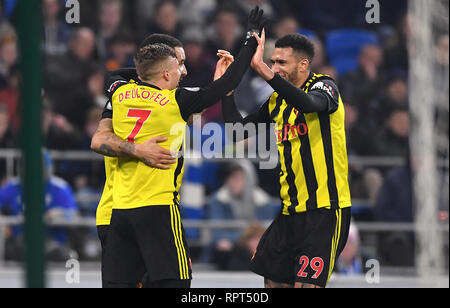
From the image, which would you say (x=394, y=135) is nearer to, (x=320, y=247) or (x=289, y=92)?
(x=320, y=247)

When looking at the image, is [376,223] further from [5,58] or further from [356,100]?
[5,58]

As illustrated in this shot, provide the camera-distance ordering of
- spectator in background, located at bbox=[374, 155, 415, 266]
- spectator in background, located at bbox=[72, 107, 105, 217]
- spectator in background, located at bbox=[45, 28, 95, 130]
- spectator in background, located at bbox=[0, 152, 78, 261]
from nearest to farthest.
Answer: spectator in background, located at bbox=[0, 152, 78, 261], spectator in background, located at bbox=[374, 155, 415, 266], spectator in background, located at bbox=[72, 107, 105, 217], spectator in background, located at bbox=[45, 28, 95, 130]

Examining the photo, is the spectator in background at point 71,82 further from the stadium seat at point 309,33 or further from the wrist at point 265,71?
the wrist at point 265,71

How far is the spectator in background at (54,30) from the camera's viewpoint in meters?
11.3

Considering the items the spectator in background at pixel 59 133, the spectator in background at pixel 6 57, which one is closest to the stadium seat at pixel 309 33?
the spectator in background at pixel 59 133

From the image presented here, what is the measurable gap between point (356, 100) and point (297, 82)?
551cm

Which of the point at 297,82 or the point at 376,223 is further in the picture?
the point at 376,223

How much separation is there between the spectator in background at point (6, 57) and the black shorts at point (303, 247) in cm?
652

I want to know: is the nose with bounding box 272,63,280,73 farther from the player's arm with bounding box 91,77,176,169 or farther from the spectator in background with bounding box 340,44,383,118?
the spectator in background with bounding box 340,44,383,118

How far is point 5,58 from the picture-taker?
37.4 feet

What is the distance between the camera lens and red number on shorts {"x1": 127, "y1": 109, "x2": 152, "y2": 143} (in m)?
5.25

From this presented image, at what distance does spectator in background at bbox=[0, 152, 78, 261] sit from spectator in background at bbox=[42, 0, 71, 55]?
2397 millimetres

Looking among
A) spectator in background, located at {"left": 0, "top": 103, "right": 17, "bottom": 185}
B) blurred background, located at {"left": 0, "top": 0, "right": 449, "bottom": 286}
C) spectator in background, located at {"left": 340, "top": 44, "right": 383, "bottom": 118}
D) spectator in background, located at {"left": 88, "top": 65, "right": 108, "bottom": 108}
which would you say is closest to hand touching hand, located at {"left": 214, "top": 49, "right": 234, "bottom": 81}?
blurred background, located at {"left": 0, "top": 0, "right": 449, "bottom": 286}
